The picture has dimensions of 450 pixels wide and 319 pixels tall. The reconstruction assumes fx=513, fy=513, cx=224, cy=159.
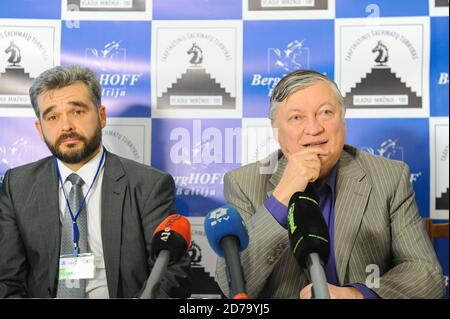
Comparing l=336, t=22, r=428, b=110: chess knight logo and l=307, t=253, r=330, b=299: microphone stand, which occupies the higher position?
l=336, t=22, r=428, b=110: chess knight logo

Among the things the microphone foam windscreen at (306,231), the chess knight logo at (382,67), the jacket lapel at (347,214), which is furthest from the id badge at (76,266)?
the chess knight logo at (382,67)

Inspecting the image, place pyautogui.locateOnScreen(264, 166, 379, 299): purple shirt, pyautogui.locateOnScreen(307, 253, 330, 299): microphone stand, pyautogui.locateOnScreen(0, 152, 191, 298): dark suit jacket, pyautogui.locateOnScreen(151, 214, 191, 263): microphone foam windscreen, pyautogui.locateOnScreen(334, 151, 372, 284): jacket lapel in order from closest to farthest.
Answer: pyautogui.locateOnScreen(307, 253, 330, 299): microphone stand, pyautogui.locateOnScreen(151, 214, 191, 263): microphone foam windscreen, pyautogui.locateOnScreen(264, 166, 379, 299): purple shirt, pyautogui.locateOnScreen(334, 151, 372, 284): jacket lapel, pyautogui.locateOnScreen(0, 152, 191, 298): dark suit jacket

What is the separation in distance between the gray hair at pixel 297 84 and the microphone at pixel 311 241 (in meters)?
0.81

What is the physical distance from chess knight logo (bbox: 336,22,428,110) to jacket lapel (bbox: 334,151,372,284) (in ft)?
1.36

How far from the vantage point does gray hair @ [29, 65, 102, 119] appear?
2125mm

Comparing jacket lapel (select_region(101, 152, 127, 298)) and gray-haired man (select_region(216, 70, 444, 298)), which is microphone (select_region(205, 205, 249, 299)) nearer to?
gray-haired man (select_region(216, 70, 444, 298))

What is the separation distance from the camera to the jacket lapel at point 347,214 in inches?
73.5

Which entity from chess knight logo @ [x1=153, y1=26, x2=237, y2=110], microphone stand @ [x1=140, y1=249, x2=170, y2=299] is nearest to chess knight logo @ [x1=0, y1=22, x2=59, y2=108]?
chess knight logo @ [x1=153, y1=26, x2=237, y2=110]

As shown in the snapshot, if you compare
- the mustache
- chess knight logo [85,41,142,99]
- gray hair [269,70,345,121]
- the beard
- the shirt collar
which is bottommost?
the shirt collar

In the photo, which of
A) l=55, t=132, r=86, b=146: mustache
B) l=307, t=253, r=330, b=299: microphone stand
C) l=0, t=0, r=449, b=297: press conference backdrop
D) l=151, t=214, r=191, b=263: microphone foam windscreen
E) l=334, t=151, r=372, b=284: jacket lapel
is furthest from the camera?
l=0, t=0, r=449, b=297: press conference backdrop

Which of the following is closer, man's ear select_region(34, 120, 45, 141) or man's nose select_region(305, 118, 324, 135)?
man's nose select_region(305, 118, 324, 135)

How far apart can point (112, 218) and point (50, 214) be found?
248 millimetres

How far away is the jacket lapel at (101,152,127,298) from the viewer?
1972 millimetres
